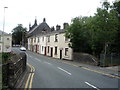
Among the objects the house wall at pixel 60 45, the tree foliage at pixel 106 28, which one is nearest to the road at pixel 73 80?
the tree foliage at pixel 106 28

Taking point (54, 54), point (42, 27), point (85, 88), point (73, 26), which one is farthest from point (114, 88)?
point (42, 27)

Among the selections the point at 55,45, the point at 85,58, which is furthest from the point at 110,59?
the point at 55,45

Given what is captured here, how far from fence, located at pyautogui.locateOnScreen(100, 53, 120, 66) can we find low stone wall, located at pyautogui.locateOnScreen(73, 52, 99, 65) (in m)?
1.34

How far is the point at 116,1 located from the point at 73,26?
9.87 m

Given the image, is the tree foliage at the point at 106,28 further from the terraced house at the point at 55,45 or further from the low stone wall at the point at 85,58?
the terraced house at the point at 55,45

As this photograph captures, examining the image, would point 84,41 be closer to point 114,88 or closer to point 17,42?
point 114,88

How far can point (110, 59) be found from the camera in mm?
32188

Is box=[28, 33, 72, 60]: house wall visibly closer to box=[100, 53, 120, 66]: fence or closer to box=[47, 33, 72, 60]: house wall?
box=[47, 33, 72, 60]: house wall

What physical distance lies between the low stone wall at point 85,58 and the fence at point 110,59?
1.34 meters

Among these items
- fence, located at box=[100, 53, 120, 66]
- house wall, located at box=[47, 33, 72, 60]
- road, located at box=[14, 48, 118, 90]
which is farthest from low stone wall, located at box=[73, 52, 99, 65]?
road, located at box=[14, 48, 118, 90]

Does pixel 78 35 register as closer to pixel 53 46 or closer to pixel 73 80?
pixel 53 46

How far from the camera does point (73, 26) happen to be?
41.1 m

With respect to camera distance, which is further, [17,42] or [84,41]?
[17,42]

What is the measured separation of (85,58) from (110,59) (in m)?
6.06
